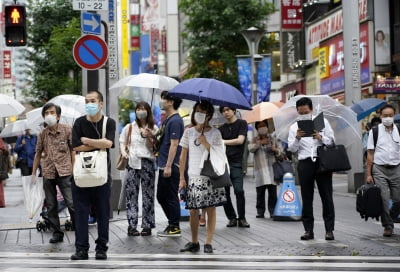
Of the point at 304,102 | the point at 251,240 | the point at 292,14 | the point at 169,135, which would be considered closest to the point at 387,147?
the point at 304,102

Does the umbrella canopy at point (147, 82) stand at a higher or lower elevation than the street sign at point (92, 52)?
lower

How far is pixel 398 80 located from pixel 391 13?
7233mm

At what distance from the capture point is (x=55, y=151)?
39.9 feet

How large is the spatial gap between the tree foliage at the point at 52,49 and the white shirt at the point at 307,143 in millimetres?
25911

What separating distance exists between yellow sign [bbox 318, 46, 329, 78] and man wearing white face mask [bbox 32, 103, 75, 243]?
30170mm

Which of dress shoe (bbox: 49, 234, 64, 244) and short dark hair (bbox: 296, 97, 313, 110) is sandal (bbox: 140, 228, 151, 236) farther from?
short dark hair (bbox: 296, 97, 313, 110)

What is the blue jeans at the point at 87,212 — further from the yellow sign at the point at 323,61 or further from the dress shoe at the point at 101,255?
the yellow sign at the point at 323,61

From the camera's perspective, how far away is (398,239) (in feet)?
40.0

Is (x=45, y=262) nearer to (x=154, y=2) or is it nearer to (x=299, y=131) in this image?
(x=299, y=131)

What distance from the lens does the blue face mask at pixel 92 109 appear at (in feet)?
33.5

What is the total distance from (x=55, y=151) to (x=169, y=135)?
1.49m

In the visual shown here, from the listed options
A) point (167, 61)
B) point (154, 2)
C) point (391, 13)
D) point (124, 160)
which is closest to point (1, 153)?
point (124, 160)

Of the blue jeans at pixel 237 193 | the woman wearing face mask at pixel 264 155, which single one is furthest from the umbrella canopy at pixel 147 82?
the woman wearing face mask at pixel 264 155

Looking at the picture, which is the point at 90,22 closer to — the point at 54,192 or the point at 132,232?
the point at 54,192
